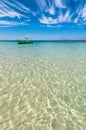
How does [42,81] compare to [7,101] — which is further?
[42,81]

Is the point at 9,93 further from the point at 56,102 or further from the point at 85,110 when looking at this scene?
the point at 85,110

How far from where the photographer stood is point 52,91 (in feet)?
23.7

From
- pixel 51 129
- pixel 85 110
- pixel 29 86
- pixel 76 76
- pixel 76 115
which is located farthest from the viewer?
pixel 76 76

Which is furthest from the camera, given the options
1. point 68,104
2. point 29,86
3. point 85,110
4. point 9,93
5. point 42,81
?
point 42,81

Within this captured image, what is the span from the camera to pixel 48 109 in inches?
215

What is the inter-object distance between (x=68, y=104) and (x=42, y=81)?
3.23 metres

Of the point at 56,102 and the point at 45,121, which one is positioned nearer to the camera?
the point at 45,121

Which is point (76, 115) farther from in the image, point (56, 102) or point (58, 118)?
point (56, 102)

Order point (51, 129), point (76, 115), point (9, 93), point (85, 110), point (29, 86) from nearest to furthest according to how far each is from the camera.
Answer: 1. point (51, 129)
2. point (76, 115)
3. point (85, 110)
4. point (9, 93)
5. point (29, 86)

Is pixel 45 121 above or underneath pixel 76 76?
above

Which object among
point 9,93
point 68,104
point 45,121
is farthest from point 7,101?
point 68,104

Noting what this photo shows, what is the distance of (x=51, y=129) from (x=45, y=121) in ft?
1.50

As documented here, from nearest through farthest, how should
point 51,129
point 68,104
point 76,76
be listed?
point 51,129, point 68,104, point 76,76

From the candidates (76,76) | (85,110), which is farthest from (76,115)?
(76,76)
